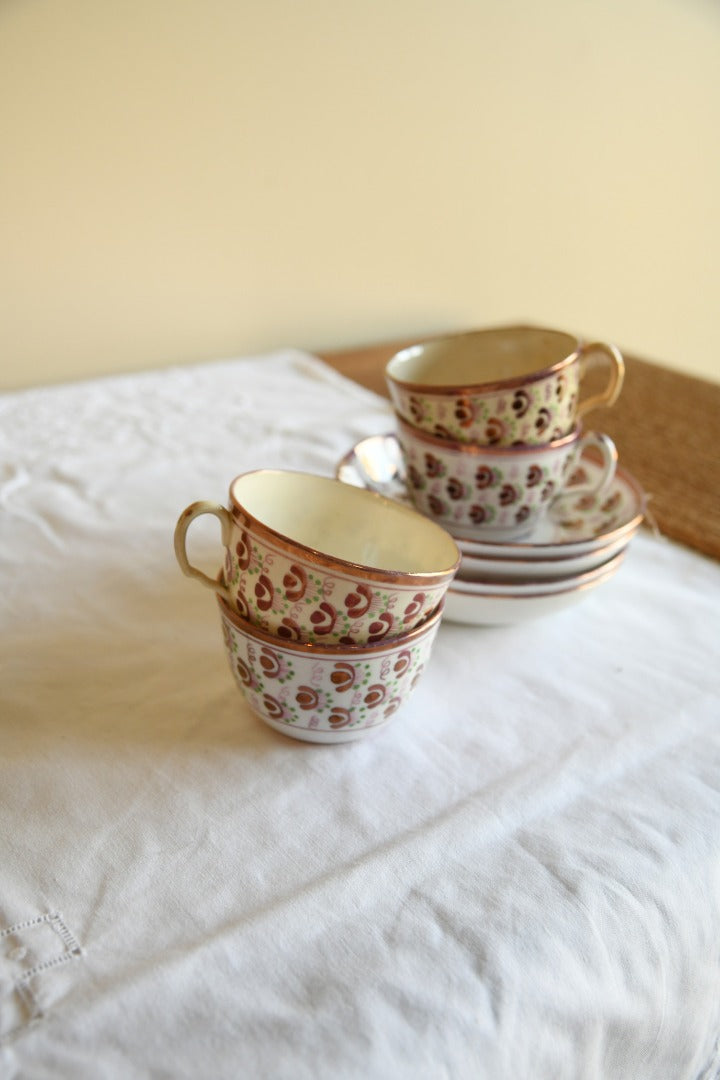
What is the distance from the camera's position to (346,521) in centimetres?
51

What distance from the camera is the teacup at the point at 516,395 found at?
57 centimetres

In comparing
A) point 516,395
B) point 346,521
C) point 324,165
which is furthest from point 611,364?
point 324,165

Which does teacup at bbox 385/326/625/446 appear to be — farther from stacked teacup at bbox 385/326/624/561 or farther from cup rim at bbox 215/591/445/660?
cup rim at bbox 215/591/445/660

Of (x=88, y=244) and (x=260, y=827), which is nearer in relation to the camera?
(x=260, y=827)

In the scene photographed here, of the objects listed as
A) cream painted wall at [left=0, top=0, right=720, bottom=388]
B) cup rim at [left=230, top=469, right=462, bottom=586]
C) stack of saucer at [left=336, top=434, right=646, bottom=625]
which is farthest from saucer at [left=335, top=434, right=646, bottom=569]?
cream painted wall at [left=0, top=0, right=720, bottom=388]

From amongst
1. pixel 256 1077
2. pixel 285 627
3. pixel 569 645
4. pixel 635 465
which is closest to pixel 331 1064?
pixel 256 1077

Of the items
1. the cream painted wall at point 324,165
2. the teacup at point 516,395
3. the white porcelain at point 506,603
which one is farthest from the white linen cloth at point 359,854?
the cream painted wall at point 324,165

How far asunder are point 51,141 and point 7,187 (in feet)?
0.21

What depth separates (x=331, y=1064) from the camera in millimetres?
323

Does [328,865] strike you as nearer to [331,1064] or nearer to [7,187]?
[331,1064]

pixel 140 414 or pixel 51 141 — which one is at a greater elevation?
pixel 51 141

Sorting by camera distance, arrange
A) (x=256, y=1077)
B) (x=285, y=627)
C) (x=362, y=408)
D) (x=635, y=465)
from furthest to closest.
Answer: (x=362, y=408), (x=635, y=465), (x=285, y=627), (x=256, y=1077)

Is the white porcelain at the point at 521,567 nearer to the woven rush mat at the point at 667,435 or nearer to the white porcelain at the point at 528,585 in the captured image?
the white porcelain at the point at 528,585

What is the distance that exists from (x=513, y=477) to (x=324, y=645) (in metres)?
0.22
